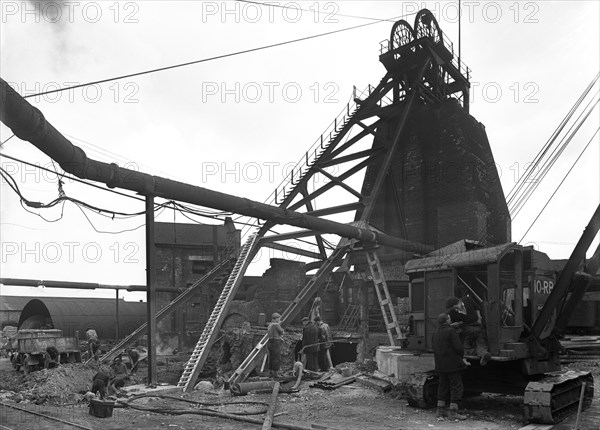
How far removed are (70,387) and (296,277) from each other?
41.1 feet

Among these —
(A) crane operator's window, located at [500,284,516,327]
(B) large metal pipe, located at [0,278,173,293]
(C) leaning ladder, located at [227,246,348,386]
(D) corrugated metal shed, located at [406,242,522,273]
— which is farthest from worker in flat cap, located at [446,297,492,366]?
(B) large metal pipe, located at [0,278,173,293]

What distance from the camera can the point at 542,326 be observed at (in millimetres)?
9062

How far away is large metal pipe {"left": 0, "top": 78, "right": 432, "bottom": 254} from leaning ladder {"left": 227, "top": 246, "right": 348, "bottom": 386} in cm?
97

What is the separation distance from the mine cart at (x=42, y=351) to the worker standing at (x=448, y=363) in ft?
46.6

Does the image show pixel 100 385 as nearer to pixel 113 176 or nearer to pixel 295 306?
pixel 113 176

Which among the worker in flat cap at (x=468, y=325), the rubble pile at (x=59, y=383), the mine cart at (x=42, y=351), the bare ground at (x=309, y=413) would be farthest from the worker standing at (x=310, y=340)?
the mine cart at (x=42, y=351)

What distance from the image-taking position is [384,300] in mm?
20000

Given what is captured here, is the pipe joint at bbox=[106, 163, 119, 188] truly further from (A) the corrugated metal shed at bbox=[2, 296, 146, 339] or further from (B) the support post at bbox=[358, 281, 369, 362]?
(A) the corrugated metal shed at bbox=[2, 296, 146, 339]

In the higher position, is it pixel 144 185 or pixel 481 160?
pixel 481 160

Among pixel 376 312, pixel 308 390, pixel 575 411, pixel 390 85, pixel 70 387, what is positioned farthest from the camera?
pixel 390 85

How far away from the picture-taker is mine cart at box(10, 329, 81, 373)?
19059 millimetres

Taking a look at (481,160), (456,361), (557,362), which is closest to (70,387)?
(456,361)

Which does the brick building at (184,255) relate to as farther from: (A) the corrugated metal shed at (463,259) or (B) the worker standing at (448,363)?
(B) the worker standing at (448,363)

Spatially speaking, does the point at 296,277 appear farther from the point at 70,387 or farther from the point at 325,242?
the point at 70,387
